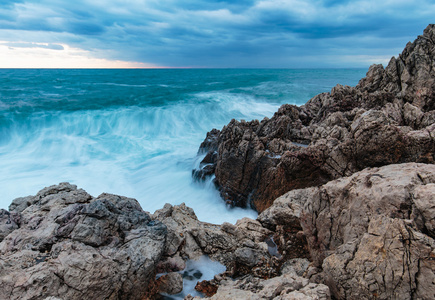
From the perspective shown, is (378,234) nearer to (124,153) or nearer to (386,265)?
(386,265)

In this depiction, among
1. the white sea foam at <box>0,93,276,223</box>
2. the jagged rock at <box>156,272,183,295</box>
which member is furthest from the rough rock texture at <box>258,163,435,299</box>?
the white sea foam at <box>0,93,276,223</box>

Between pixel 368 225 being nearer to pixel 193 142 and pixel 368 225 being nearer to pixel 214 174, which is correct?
pixel 214 174

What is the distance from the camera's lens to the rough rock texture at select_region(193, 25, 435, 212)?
7473mm

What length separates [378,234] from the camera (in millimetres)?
3455

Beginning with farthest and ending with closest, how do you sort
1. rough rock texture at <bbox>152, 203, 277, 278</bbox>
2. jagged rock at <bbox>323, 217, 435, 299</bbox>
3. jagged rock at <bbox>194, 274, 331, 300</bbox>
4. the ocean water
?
the ocean water → rough rock texture at <bbox>152, 203, 277, 278</bbox> → jagged rock at <bbox>194, 274, 331, 300</bbox> → jagged rock at <bbox>323, 217, 435, 299</bbox>

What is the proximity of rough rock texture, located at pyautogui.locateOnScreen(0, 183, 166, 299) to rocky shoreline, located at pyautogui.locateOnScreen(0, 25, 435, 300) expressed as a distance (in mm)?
19

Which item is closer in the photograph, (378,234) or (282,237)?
(378,234)

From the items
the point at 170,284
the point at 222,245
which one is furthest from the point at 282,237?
the point at 170,284

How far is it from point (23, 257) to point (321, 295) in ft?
16.0

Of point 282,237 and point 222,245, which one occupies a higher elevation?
point 282,237

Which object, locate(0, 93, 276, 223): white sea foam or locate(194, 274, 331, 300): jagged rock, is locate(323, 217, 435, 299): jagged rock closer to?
locate(194, 274, 331, 300): jagged rock

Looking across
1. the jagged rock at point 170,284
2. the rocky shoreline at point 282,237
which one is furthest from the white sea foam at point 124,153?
the jagged rock at point 170,284

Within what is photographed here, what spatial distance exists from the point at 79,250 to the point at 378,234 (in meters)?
4.74

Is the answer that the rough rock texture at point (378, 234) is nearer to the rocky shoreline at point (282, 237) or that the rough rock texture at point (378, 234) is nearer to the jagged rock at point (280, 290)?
the rocky shoreline at point (282, 237)
